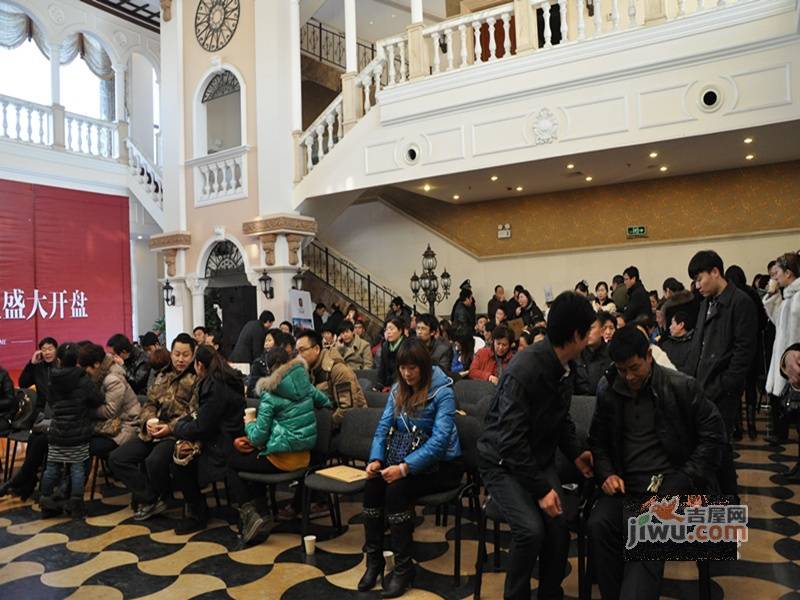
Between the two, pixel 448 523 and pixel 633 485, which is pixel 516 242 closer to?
pixel 448 523

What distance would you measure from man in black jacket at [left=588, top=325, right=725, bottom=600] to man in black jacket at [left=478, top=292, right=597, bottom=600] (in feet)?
0.57

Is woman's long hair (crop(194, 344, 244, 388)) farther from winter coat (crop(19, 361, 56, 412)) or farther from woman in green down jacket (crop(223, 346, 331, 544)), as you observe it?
winter coat (crop(19, 361, 56, 412))

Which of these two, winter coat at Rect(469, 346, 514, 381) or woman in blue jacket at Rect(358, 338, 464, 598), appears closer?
woman in blue jacket at Rect(358, 338, 464, 598)

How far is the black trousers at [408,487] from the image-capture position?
308 cm

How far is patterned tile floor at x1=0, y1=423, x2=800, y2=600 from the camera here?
3039 millimetres

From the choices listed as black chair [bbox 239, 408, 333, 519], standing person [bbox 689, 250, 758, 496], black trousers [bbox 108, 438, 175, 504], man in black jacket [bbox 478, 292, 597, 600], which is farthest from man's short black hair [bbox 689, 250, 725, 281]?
black trousers [bbox 108, 438, 175, 504]

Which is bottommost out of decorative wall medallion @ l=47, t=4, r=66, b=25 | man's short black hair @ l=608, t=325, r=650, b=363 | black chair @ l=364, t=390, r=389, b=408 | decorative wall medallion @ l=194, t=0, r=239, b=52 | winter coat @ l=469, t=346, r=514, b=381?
black chair @ l=364, t=390, r=389, b=408

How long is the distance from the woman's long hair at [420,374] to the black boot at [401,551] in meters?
0.54

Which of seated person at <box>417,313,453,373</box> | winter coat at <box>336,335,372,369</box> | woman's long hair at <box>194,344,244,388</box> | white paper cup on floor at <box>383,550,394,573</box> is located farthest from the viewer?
winter coat at <box>336,335,372,369</box>

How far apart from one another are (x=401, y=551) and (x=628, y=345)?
156cm

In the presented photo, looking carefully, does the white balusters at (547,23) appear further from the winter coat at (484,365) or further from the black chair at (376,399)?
the black chair at (376,399)

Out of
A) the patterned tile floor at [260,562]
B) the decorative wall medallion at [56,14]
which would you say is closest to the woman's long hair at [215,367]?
the patterned tile floor at [260,562]

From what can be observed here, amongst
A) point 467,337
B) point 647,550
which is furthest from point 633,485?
point 467,337

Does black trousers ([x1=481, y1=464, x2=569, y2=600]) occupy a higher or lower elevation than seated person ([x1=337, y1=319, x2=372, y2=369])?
lower
